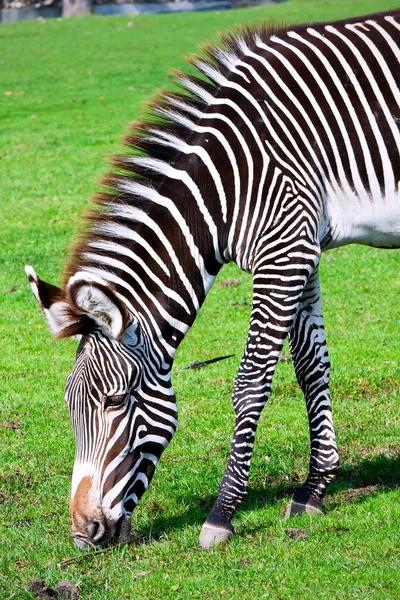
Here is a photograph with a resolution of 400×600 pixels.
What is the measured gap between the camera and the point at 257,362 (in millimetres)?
5387

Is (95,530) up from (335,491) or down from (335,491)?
up

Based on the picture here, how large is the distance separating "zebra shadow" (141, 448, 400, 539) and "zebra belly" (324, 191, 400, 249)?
1.62m

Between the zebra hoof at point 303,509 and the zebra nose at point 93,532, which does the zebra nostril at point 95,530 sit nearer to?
the zebra nose at point 93,532

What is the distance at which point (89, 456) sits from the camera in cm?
502

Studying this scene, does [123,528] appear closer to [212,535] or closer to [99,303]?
[212,535]

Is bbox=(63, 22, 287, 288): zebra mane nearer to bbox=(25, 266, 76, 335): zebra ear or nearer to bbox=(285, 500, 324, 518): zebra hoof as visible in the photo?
bbox=(25, 266, 76, 335): zebra ear

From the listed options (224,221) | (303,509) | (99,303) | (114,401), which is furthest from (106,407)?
(303,509)

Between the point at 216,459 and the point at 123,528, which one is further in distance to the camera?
the point at 216,459

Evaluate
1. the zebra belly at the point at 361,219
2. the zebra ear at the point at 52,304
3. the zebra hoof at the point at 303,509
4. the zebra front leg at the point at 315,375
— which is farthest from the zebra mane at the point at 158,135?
the zebra hoof at the point at 303,509

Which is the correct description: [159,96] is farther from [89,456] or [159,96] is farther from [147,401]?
[89,456]

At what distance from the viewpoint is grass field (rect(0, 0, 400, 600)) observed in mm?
4957

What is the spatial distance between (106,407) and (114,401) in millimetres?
54

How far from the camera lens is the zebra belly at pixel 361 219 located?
18.2 feet

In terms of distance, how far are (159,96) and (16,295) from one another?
16.9ft
